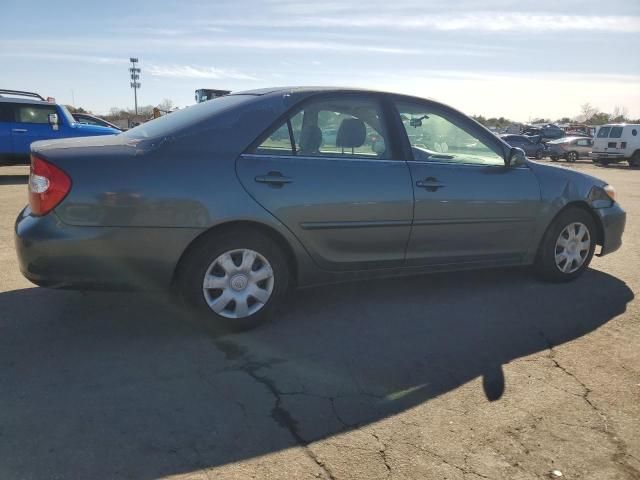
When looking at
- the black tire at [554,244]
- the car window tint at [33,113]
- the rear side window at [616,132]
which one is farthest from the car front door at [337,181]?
the rear side window at [616,132]

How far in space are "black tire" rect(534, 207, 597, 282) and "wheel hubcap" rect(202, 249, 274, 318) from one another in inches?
101

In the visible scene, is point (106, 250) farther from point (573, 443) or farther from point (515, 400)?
point (573, 443)

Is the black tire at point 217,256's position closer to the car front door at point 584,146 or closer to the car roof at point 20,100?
the car roof at point 20,100

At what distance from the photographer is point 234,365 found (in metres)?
3.20

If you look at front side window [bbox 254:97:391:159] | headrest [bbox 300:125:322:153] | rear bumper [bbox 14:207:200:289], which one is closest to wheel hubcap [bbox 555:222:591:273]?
front side window [bbox 254:97:391:159]

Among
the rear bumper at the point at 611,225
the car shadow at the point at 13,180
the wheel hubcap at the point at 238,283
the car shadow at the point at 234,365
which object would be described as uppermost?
the rear bumper at the point at 611,225

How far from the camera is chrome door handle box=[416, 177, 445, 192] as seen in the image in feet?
13.2

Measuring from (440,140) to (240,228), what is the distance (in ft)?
5.90

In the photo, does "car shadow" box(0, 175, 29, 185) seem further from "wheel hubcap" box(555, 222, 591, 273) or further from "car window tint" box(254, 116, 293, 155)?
"wheel hubcap" box(555, 222, 591, 273)

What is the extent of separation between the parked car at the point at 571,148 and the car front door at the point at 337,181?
26.4m

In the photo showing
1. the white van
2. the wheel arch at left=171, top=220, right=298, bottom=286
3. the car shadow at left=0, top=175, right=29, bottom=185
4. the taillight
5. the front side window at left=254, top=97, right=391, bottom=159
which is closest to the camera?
the taillight

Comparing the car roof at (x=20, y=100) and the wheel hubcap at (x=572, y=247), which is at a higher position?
the car roof at (x=20, y=100)

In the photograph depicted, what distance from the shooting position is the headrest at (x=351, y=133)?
3906 mm

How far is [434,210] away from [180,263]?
190 centimetres
